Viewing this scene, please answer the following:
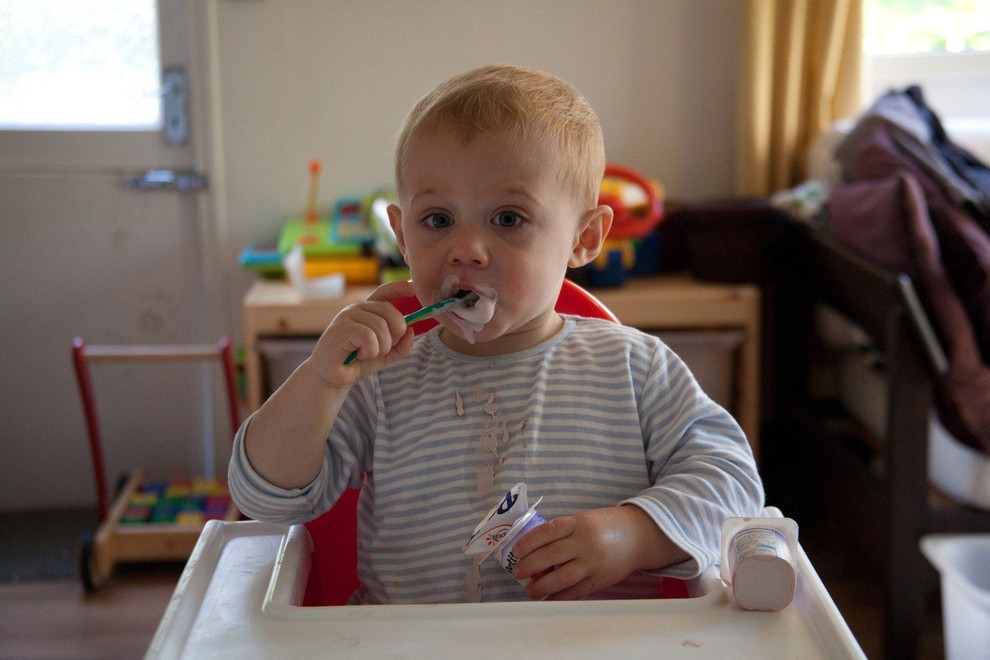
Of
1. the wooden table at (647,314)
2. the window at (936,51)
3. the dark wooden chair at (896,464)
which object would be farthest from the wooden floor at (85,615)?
the window at (936,51)

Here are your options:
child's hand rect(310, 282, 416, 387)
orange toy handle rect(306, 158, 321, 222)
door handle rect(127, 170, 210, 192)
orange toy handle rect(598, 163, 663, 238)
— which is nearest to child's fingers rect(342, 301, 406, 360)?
child's hand rect(310, 282, 416, 387)

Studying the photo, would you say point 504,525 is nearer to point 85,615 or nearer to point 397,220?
Result: point 397,220

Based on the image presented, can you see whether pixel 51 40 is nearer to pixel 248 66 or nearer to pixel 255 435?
pixel 248 66

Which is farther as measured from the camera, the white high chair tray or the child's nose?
the child's nose

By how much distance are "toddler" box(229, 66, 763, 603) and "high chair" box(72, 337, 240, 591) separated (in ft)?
3.68

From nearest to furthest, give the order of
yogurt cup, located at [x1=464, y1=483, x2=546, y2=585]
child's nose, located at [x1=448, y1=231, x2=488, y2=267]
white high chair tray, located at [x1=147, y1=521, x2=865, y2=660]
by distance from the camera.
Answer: white high chair tray, located at [x1=147, y1=521, x2=865, y2=660], yogurt cup, located at [x1=464, y1=483, x2=546, y2=585], child's nose, located at [x1=448, y1=231, x2=488, y2=267]

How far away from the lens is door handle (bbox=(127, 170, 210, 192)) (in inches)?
102

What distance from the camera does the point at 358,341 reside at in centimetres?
91

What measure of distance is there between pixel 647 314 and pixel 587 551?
1.43 m

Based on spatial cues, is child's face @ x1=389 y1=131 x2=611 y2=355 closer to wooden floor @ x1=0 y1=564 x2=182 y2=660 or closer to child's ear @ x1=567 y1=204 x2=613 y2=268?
child's ear @ x1=567 y1=204 x2=613 y2=268

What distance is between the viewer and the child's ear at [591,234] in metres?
1.10

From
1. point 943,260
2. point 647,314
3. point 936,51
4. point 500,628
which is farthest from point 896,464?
point 936,51

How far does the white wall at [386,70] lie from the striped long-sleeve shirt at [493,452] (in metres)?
1.64

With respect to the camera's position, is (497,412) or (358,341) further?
(497,412)
